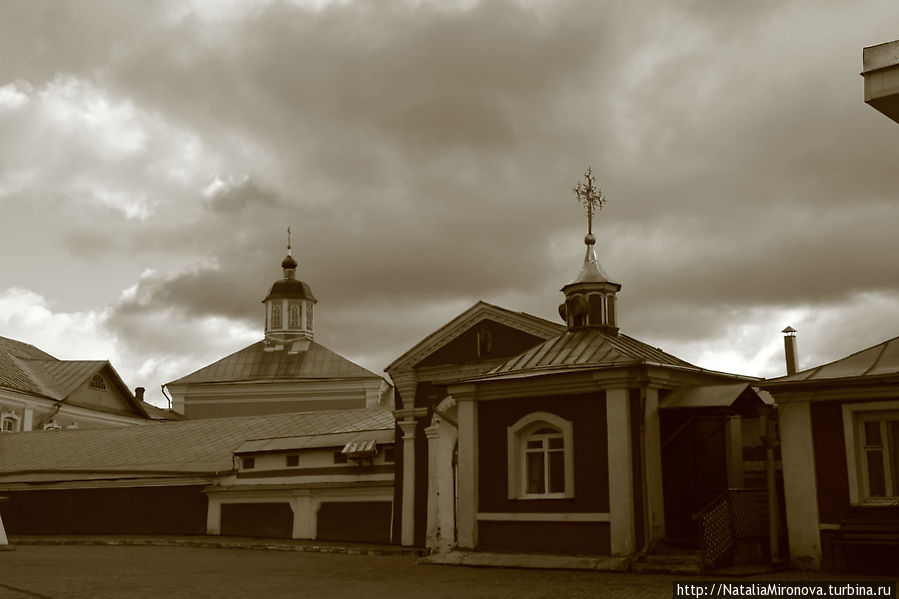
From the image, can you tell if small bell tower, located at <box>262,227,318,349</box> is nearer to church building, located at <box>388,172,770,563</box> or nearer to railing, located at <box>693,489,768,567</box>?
church building, located at <box>388,172,770,563</box>

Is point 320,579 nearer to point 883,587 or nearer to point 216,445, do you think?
point 883,587

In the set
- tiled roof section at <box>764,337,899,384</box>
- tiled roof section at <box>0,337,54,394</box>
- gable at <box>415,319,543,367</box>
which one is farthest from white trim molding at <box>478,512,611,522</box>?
tiled roof section at <box>0,337,54,394</box>

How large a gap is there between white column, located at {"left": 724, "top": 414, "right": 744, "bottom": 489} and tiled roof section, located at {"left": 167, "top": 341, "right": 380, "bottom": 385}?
32883mm

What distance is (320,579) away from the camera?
16344mm

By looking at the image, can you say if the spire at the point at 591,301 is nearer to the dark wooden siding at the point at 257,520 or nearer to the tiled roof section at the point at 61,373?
the dark wooden siding at the point at 257,520

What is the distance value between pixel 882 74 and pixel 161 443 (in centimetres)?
2941

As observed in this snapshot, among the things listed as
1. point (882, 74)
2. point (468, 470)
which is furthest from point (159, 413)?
point (882, 74)

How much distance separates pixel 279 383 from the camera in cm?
5228

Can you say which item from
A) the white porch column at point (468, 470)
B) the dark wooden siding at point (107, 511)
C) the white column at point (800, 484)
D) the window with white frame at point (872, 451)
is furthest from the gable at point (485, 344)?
the dark wooden siding at point (107, 511)

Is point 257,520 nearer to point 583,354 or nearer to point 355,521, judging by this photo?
point 355,521

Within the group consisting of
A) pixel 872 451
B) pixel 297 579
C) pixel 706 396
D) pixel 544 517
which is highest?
pixel 706 396

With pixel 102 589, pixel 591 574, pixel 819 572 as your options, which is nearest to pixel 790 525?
pixel 819 572

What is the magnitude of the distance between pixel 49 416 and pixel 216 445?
1277cm

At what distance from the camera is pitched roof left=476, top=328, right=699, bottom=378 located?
64.1ft
